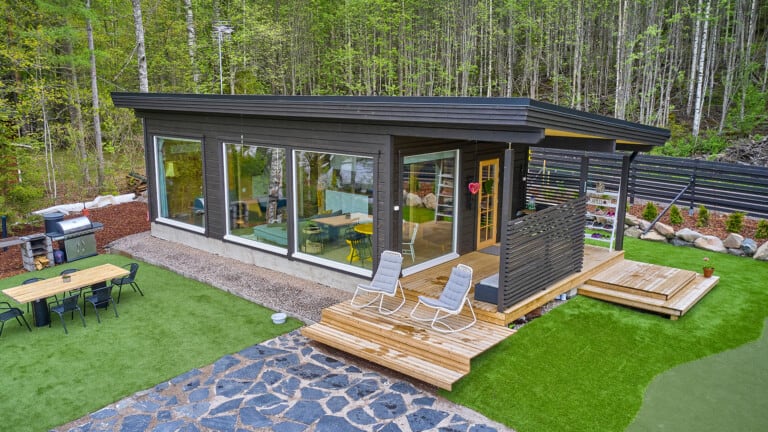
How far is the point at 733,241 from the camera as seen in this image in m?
11.0

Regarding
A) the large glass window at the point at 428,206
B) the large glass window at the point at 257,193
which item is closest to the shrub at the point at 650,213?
the large glass window at the point at 428,206

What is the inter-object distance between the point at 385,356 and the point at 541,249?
9.29 ft

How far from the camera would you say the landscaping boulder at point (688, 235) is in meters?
11.7

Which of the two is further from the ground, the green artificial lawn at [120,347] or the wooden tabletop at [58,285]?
the wooden tabletop at [58,285]

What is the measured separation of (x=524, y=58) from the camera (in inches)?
1059

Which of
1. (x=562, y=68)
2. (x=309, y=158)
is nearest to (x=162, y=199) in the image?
(x=309, y=158)

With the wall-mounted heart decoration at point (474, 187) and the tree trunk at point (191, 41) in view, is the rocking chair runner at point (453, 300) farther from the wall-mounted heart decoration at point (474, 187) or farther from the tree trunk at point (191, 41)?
the tree trunk at point (191, 41)

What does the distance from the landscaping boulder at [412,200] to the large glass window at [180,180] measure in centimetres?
464

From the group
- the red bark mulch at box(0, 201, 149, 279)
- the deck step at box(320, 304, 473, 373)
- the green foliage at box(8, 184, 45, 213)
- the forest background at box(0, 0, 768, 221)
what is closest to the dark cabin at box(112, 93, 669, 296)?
the deck step at box(320, 304, 473, 373)

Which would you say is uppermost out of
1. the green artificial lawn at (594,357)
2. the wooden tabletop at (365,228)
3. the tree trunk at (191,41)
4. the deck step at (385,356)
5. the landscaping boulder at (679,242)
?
the tree trunk at (191,41)

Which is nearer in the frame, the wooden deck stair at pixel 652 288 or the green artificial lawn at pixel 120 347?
the green artificial lawn at pixel 120 347

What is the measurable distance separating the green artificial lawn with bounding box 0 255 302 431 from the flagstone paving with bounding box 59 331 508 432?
13.0 inches

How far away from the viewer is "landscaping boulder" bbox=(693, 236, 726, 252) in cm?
1127

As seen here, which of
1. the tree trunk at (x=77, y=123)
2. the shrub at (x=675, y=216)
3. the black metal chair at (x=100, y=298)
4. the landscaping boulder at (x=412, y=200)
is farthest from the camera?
the tree trunk at (x=77, y=123)
